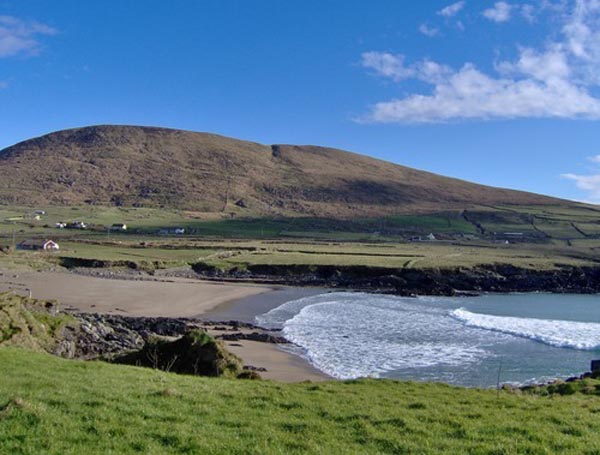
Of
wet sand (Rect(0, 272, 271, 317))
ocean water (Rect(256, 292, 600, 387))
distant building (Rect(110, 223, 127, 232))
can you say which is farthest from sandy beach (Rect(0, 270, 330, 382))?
distant building (Rect(110, 223, 127, 232))

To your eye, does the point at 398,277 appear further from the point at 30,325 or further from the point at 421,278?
the point at 30,325

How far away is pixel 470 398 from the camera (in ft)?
51.2

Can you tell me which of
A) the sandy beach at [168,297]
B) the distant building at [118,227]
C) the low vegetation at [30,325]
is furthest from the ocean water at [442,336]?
the distant building at [118,227]

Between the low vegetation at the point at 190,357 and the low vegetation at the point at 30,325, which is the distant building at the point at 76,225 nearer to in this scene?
the low vegetation at the point at 30,325

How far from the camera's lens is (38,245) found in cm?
9731

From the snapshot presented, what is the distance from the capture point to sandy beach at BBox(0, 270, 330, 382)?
34.5m

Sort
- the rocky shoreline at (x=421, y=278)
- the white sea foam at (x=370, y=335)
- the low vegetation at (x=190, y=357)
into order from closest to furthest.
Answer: the low vegetation at (x=190, y=357) → the white sea foam at (x=370, y=335) → the rocky shoreline at (x=421, y=278)

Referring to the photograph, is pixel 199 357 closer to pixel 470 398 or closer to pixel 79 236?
pixel 470 398

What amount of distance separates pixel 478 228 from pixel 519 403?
558ft

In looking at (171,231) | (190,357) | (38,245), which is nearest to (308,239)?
(171,231)

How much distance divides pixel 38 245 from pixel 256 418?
96324 mm

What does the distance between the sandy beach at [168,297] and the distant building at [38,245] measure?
27822 millimetres

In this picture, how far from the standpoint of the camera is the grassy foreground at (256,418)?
952 cm

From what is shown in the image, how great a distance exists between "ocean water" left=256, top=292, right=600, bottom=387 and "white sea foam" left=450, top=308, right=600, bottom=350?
0.07 meters
